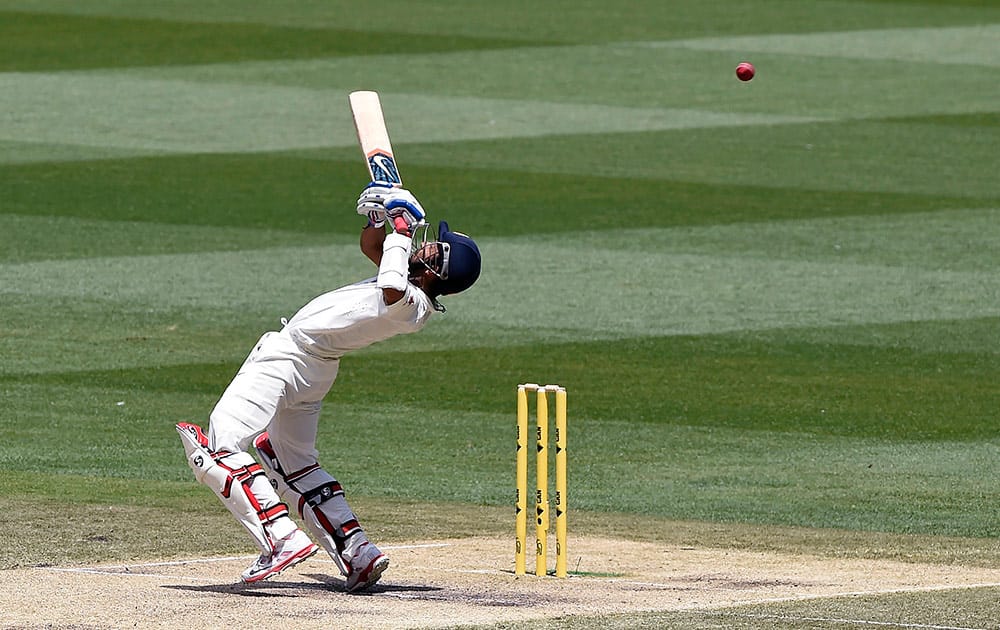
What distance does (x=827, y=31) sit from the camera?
34375 millimetres

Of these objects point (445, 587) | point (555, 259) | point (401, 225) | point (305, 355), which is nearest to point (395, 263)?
point (401, 225)

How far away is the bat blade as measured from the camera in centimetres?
944

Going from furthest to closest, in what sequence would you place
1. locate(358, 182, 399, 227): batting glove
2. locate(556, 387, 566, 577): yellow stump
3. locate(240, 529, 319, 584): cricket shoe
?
locate(556, 387, 566, 577): yellow stump < locate(358, 182, 399, 227): batting glove < locate(240, 529, 319, 584): cricket shoe

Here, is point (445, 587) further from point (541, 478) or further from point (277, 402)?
point (277, 402)

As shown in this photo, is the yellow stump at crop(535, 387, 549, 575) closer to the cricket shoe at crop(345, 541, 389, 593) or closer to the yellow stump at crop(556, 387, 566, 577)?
the yellow stump at crop(556, 387, 566, 577)

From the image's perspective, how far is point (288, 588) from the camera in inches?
369

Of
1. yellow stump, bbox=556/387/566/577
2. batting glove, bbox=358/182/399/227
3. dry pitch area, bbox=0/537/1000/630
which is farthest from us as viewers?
yellow stump, bbox=556/387/566/577

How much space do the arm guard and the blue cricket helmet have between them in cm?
22

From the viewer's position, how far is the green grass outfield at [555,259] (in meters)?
12.1

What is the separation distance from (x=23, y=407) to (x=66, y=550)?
4289 mm

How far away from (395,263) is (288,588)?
59.4 inches

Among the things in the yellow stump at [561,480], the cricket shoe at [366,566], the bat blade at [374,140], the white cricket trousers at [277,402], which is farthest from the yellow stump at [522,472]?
the bat blade at [374,140]

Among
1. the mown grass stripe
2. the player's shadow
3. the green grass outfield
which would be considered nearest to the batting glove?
the player's shadow

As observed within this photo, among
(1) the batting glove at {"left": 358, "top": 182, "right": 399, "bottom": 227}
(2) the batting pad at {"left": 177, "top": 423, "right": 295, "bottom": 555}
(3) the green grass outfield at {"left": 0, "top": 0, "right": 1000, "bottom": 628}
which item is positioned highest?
(3) the green grass outfield at {"left": 0, "top": 0, "right": 1000, "bottom": 628}
